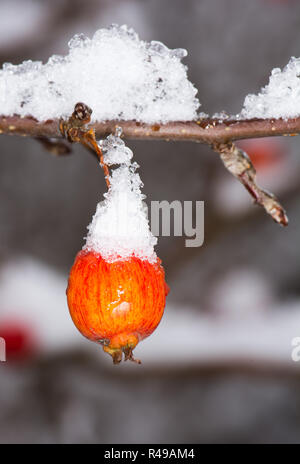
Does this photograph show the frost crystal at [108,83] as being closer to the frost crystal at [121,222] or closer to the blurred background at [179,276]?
the frost crystal at [121,222]

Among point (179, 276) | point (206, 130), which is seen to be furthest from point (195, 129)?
point (179, 276)

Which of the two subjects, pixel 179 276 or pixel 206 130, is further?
pixel 179 276

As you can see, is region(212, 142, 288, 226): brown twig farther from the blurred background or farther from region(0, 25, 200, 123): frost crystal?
the blurred background

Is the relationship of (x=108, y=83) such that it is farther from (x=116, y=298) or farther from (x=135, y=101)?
(x=116, y=298)

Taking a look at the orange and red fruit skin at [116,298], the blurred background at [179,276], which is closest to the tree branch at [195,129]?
the orange and red fruit skin at [116,298]
